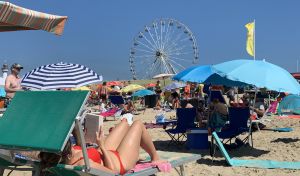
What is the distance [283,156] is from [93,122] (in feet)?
10.6

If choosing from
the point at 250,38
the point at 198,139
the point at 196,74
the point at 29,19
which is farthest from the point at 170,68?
the point at 29,19

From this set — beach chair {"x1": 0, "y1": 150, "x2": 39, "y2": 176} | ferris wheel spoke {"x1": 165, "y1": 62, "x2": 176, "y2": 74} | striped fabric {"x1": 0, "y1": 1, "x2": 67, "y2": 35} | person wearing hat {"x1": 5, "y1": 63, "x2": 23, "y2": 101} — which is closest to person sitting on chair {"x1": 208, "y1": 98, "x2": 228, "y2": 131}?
person wearing hat {"x1": 5, "y1": 63, "x2": 23, "y2": 101}

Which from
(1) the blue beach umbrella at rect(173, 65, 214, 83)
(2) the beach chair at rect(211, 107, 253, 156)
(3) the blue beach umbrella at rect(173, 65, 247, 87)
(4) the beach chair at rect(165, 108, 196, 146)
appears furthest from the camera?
(1) the blue beach umbrella at rect(173, 65, 214, 83)

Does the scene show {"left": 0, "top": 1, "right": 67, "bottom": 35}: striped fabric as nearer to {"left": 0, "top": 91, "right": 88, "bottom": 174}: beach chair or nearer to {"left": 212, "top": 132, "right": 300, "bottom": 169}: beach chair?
{"left": 0, "top": 91, "right": 88, "bottom": 174}: beach chair

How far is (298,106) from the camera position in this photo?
Answer: 8.34 meters

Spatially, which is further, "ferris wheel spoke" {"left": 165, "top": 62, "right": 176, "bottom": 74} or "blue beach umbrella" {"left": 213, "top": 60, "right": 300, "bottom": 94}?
"ferris wheel spoke" {"left": 165, "top": 62, "right": 176, "bottom": 74}

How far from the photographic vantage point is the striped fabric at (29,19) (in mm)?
3660

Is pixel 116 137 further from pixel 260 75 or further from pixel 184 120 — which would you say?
pixel 184 120

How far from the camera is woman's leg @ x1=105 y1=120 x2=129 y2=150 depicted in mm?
3571

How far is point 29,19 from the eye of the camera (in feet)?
12.8

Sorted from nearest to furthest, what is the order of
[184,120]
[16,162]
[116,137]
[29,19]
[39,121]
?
1. [39,121]
2. [16,162]
3. [116,137]
4. [29,19]
5. [184,120]

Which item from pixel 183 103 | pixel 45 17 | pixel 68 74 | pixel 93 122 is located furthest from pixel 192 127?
pixel 183 103

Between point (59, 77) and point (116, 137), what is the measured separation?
3.67 meters

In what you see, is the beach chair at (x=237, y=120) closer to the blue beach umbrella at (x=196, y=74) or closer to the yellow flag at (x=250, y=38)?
the blue beach umbrella at (x=196, y=74)
